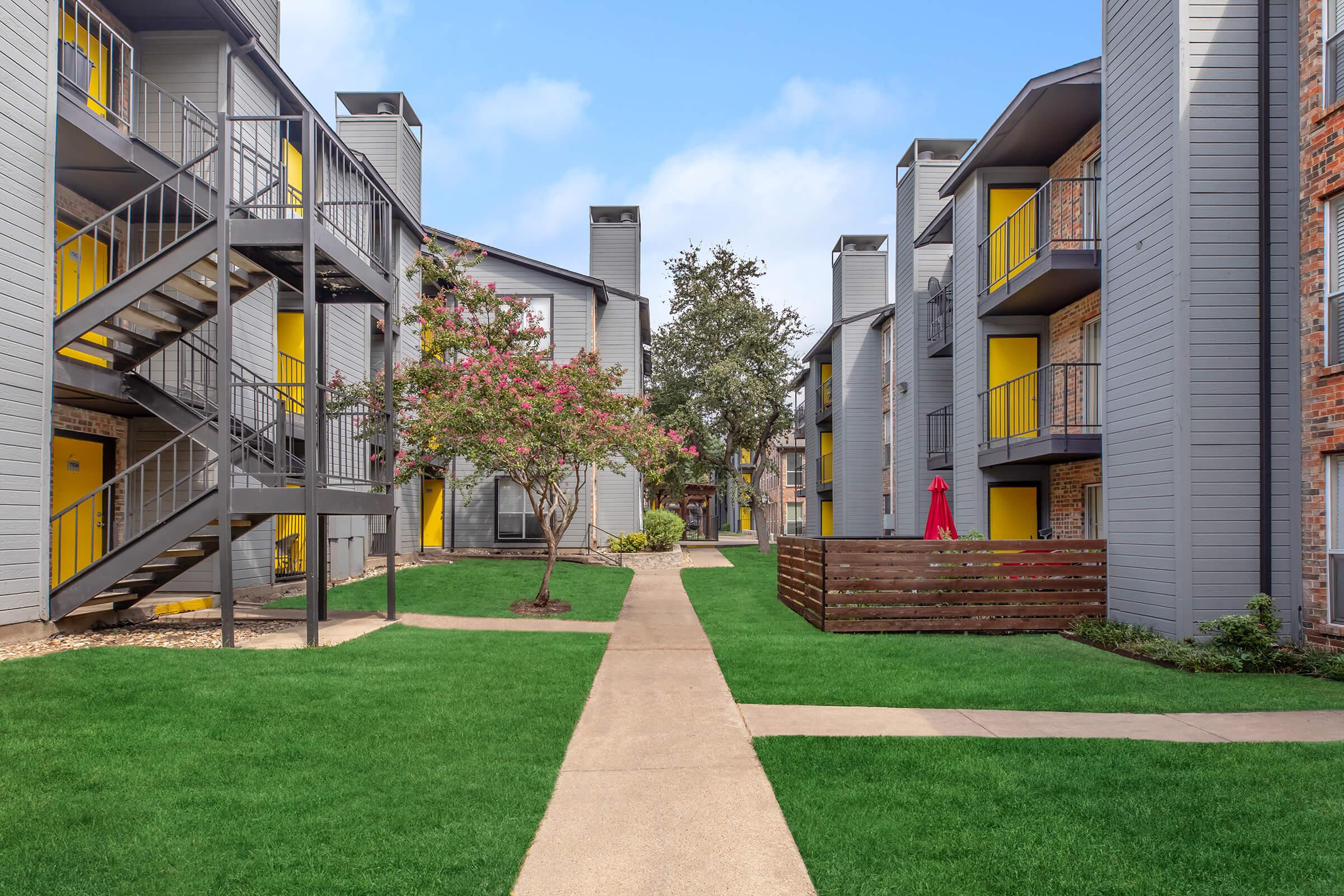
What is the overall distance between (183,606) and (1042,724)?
446 inches

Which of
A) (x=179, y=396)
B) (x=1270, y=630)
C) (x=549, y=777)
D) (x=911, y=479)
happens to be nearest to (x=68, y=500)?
(x=179, y=396)

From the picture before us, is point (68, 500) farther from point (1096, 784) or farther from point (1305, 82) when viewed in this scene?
point (1305, 82)

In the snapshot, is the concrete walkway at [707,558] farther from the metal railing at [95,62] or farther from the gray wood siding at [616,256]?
the metal railing at [95,62]

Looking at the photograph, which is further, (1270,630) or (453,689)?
(1270,630)

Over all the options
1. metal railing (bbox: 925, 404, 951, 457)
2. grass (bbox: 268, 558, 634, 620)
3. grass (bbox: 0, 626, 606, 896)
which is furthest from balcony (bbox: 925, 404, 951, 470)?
grass (bbox: 0, 626, 606, 896)

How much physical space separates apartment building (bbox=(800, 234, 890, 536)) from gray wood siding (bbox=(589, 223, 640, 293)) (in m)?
7.92

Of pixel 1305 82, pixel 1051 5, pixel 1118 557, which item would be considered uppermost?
pixel 1051 5

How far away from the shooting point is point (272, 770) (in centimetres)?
513

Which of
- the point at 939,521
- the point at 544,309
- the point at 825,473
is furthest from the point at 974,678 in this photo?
the point at 825,473

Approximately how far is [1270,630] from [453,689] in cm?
865

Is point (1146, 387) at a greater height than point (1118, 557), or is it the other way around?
point (1146, 387)

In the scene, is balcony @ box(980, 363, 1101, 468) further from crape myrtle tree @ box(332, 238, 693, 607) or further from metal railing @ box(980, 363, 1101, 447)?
crape myrtle tree @ box(332, 238, 693, 607)

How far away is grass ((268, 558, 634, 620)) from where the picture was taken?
1355 cm

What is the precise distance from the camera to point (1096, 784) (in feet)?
16.4
